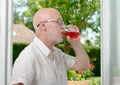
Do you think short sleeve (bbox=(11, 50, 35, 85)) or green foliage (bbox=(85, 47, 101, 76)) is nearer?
short sleeve (bbox=(11, 50, 35, 85))

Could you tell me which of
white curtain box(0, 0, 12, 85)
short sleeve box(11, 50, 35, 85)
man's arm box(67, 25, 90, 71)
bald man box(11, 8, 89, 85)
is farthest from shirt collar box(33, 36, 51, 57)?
white curtain box(0, 0, 12, 85)

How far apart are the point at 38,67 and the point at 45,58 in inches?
3.5

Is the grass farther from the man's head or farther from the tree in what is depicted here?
the man's head

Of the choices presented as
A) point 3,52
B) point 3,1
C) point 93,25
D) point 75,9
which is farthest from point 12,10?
point 93,25

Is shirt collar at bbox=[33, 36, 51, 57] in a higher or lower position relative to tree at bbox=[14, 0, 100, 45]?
lower

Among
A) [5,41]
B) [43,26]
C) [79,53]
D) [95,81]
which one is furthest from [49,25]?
[95,81]

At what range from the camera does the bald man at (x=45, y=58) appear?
1.43 meters

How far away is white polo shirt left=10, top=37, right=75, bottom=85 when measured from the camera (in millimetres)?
1416

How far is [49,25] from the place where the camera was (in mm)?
1604

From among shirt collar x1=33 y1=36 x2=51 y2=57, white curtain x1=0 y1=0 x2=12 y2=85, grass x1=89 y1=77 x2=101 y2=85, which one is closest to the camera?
shirt collar x1=33 y1=36 x2=51 y2=57

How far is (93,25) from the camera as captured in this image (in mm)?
2205

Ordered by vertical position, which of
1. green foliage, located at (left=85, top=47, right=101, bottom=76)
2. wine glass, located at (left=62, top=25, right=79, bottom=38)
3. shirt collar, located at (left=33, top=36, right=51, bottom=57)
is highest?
wine glass, located at (left=62, top=25, right=79, bottom=38)

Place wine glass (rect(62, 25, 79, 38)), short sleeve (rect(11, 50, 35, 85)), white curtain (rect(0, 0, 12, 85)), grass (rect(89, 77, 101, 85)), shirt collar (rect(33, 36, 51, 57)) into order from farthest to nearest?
grass (rect(89, 77, 101, 85)), white curtain (rect(0, 0, 12, 85)), wine glass (rect(62, 25, 79, 38)), shirt collar (rect(33, 36, 51, 57)), short sleeve (rect(11, 50, 35, 85))

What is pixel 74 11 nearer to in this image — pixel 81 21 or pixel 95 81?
pixel 81 21
